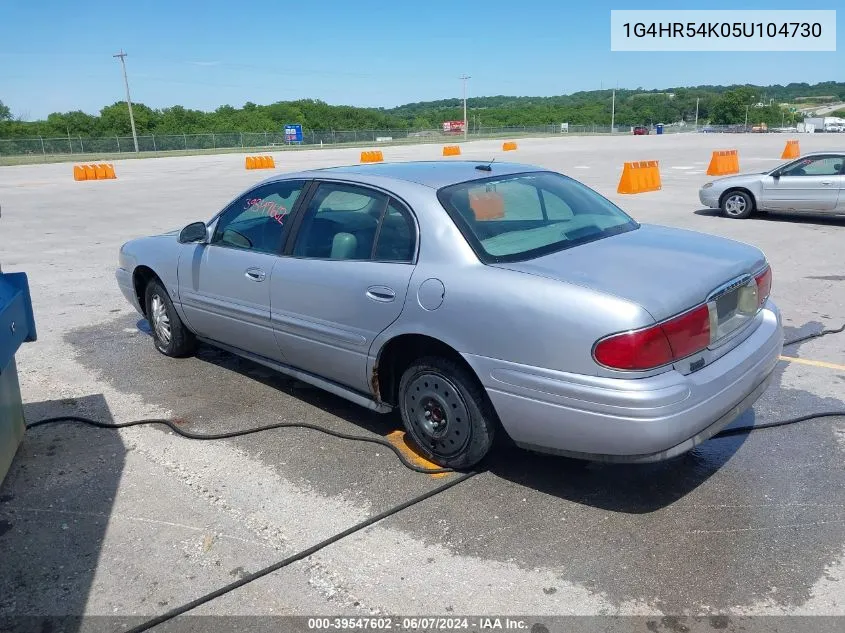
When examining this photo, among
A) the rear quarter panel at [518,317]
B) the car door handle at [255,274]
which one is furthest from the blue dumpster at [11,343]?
the rear quarter panel at [518,317]

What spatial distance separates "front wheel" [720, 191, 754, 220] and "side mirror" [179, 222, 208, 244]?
10772 millimetres

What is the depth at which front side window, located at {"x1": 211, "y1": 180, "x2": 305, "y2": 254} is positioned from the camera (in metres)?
4.59

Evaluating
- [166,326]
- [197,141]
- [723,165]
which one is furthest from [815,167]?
[197,141]

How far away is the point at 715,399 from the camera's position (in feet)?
10.6

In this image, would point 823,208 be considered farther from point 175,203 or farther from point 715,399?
point 175,203

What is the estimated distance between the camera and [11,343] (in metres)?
3.51

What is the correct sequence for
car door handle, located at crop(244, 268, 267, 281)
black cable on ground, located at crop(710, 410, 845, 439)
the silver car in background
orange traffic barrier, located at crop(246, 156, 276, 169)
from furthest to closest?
1. orange traffic barrier, located at crop(246, 156, 276, 169)
2. the silver car in background
3. car door handle, located at crop(244, 268, 267, 281)
4. black cable on ground, located at crop(710, 410, 845, 439)

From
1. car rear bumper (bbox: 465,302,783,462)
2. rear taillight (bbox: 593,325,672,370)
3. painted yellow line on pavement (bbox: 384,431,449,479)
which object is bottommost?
painted yellow line on pavement (bbox: 384,431,449,479)

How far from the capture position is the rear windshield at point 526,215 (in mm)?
3693

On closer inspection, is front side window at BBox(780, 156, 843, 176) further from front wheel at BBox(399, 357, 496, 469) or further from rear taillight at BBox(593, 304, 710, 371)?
front wheel at BBox(399, 357, 496, 469)

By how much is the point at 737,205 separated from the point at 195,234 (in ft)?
35.7

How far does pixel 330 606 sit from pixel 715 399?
1.89 meters

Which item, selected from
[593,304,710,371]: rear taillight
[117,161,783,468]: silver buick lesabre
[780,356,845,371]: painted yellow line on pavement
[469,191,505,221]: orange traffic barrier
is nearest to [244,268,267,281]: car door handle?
[117,161,783,468]: silver buick lesabre

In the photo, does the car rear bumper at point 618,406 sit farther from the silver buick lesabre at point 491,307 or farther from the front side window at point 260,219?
the front side window at point 260,219
